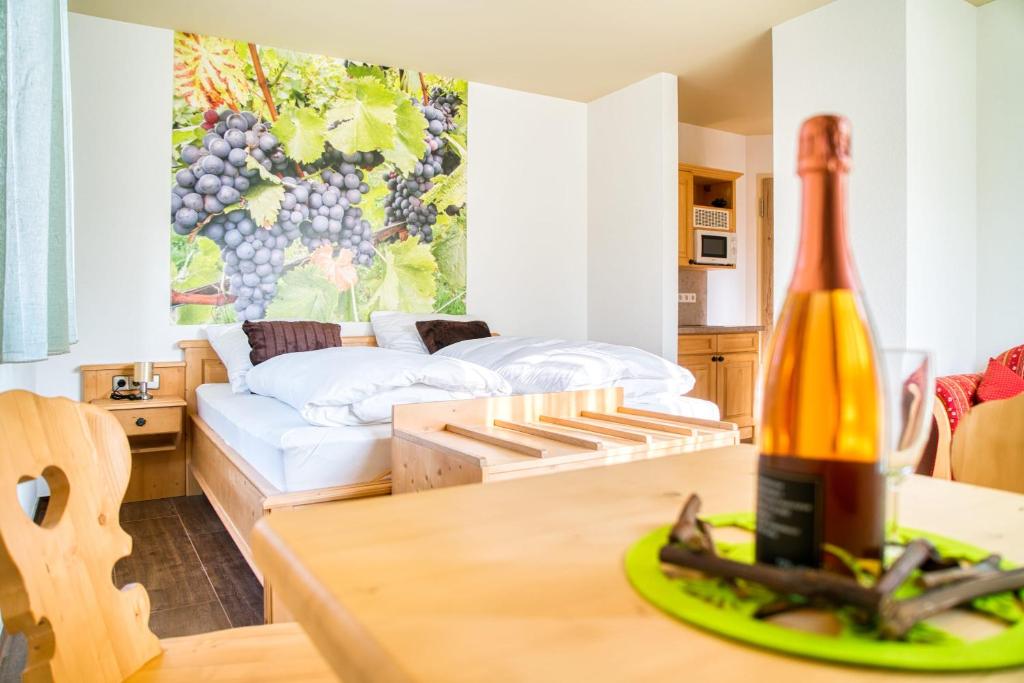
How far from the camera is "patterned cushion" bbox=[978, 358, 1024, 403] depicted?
117 inches

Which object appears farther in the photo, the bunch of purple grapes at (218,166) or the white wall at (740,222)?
the white wall at (740,222)

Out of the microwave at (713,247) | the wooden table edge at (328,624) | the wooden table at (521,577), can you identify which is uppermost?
the microwave at (713,247)

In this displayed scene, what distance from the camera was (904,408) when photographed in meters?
0.53

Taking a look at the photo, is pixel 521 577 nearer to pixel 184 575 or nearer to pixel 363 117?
pixel 184 575

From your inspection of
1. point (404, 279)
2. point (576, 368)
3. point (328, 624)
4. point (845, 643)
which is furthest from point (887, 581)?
point (404, 279)

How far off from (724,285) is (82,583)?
5843 mm

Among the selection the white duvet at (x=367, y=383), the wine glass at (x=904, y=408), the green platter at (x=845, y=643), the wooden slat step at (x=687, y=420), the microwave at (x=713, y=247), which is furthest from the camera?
the microwave at (x=713, y=247)

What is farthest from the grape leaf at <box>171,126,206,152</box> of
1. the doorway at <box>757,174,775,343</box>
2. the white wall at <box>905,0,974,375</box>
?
the doorway at <box>757,174,775,343</box>

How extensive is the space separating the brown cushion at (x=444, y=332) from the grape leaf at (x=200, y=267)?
1198 mm

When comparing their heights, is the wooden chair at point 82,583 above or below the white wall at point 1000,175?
below

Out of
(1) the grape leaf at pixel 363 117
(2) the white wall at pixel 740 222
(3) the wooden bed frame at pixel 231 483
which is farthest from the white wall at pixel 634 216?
(3) the wooden bed frame at pixel 231 483

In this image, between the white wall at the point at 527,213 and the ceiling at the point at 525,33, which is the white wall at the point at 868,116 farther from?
the white wall at the point at 527,213

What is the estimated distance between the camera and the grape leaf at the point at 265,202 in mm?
4109

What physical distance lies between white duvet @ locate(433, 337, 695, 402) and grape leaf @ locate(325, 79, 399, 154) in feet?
5.73
